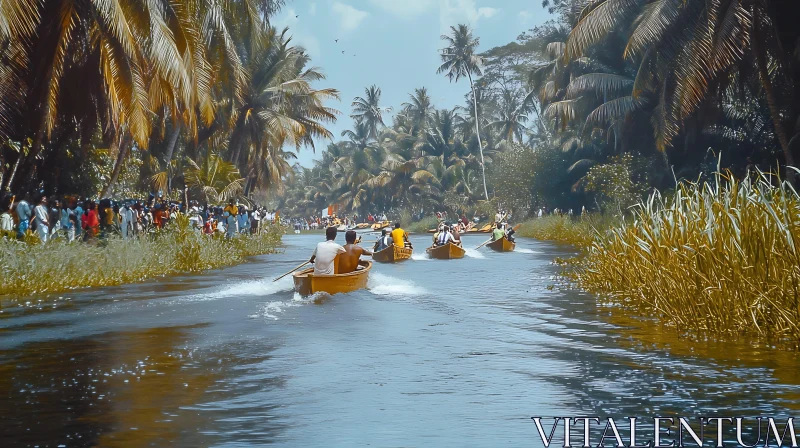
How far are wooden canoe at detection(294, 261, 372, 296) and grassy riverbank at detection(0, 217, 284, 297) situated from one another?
5625mm

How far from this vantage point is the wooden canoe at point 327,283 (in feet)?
64.5

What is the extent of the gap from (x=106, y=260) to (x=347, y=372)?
1549 centimetres

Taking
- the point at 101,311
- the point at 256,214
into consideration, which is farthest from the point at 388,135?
the point at 101,311

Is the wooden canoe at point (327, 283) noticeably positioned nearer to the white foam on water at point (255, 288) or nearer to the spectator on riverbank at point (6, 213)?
the white foam on water at point (255, 288)

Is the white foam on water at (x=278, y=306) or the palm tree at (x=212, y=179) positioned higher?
the palm tree at (x=212, y=179)

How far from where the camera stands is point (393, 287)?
23.3 meters

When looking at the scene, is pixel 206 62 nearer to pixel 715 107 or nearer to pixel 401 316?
pixel 401 316

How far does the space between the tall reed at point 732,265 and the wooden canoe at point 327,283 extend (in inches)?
259

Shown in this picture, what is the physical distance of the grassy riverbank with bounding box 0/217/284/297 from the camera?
2098 cm

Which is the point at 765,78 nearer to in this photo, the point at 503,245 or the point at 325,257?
the point at 325,257

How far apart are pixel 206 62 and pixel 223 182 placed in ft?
66.5

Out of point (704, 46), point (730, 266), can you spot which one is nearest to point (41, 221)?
point (730, 266)

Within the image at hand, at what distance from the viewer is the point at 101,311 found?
17.6m

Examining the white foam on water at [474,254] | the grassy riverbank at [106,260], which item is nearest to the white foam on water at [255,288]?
the grassy riverbank at [106,260]
